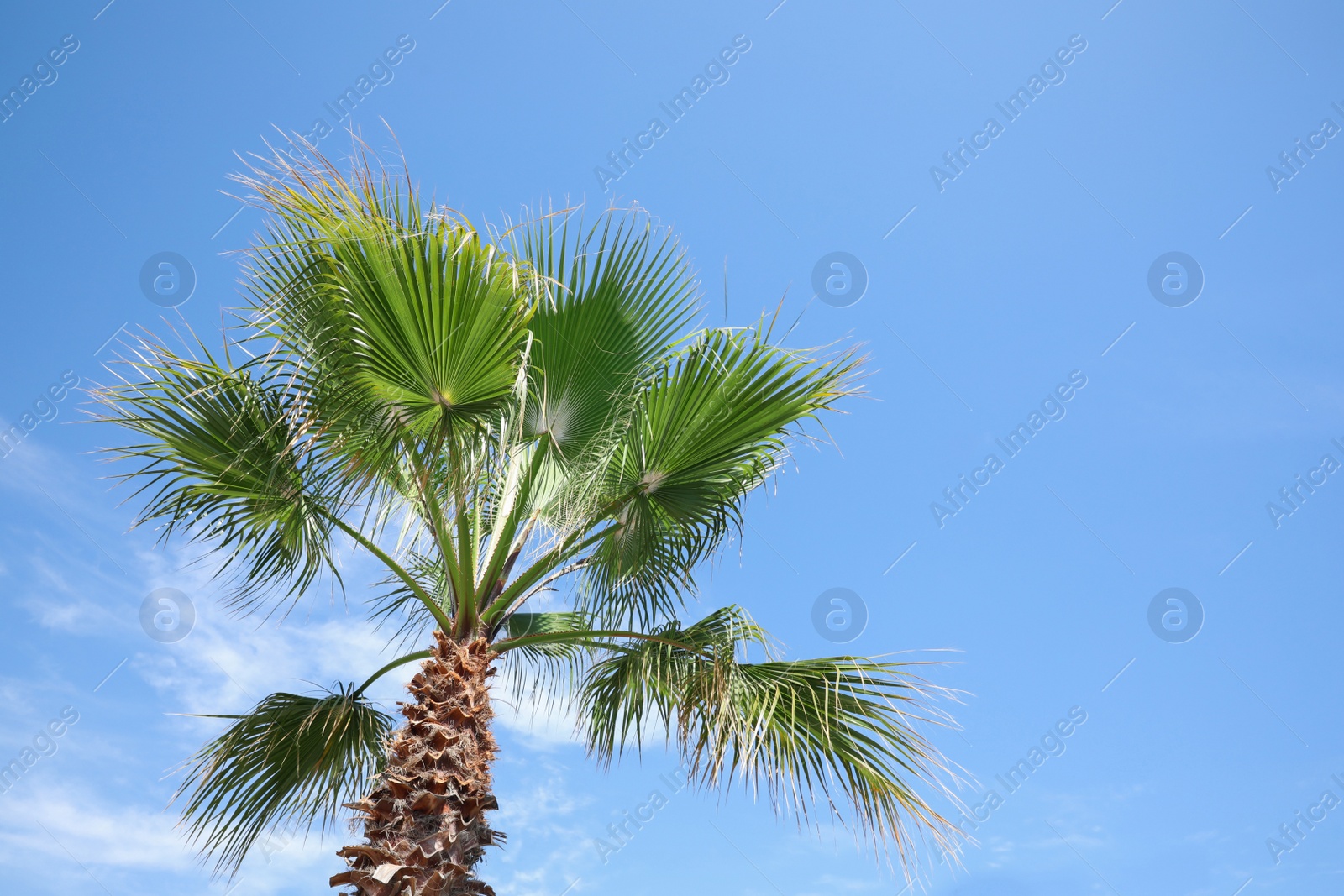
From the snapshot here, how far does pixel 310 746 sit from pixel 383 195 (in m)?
3.46

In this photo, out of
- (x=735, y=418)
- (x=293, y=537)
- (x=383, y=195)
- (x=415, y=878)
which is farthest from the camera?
(x=293, y=537)

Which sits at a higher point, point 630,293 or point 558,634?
point 630,293

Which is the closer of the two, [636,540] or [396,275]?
[396,275]

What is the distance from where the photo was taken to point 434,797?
502 centimetres

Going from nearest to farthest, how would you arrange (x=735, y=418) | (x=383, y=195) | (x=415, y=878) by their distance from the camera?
(x=415, y=878) → (x=383, y=195) → (x=735, y=418)

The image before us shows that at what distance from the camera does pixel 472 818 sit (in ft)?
16.9

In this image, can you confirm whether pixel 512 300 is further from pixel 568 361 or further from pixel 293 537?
pixel 293 537

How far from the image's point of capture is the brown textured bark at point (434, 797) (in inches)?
193

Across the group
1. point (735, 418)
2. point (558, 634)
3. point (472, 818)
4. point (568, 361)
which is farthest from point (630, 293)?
point (472, 818)

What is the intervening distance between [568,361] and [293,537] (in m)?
2.10

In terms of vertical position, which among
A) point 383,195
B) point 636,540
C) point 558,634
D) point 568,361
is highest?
point 383,195

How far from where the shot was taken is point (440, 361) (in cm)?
515

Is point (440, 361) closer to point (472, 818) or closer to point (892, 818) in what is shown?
point (472, 818)

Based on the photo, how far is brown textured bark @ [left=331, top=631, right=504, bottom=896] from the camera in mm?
4895
